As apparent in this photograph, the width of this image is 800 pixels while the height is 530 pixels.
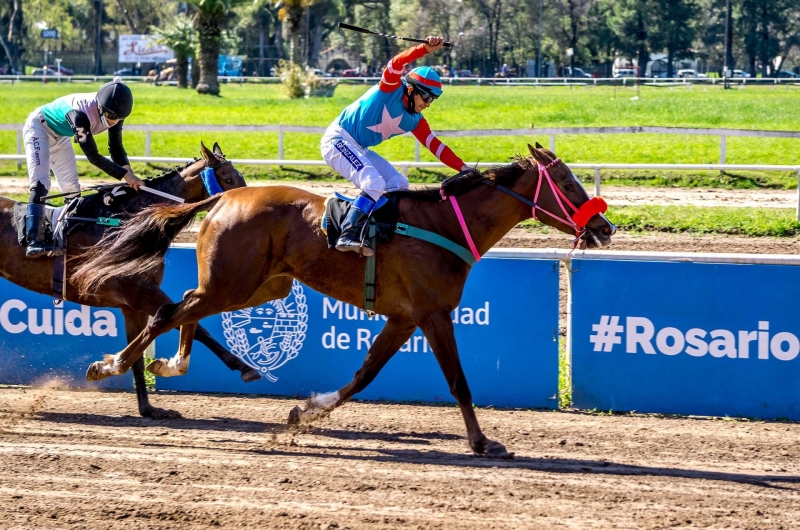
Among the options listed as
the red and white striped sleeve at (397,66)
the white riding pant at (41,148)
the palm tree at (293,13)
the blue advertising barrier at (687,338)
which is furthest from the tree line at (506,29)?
the red and white striped sleeve at (397,66)

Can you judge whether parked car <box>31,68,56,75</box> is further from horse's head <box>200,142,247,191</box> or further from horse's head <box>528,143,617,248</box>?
horse's head <box>528,143,617,248</box>

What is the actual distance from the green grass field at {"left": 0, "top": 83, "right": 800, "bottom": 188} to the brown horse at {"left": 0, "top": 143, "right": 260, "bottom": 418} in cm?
1018

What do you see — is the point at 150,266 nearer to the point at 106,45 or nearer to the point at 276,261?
the point at 276,261

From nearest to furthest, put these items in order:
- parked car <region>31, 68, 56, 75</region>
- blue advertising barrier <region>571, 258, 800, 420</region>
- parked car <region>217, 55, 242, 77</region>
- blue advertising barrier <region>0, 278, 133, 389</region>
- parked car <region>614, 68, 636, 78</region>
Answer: blue advertising barrier <region>571, 258, 800, 420</region>
blue advertising barrier <region>0, 278, 133, 389</region>
parked car <region>31, 68, 56, 75</region>
parked car <region>614, 68, 636, 78</region>
parked car <region>217, 55, 242, 77</region>

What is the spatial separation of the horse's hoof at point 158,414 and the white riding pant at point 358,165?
6.85 ft

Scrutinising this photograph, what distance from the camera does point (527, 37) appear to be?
69062mm

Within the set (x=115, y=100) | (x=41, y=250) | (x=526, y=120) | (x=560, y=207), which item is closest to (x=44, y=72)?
(x=526, y=120)

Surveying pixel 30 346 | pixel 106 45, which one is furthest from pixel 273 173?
pixel 106 45

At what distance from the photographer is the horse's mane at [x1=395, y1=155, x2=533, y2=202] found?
245 inches

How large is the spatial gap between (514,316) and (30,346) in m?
3.75

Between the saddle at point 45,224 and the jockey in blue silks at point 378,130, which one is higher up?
the jockey in blue silks at point 378,130

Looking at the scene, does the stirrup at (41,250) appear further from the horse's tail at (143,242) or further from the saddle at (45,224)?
the horse's tail at (143,242)

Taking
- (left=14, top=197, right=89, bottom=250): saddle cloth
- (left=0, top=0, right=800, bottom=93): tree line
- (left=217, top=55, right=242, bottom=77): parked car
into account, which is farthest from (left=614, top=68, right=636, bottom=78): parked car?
(left=14, top=197, right=89, bottom=250): saddle cloth

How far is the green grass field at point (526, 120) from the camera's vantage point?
19.7 metres
